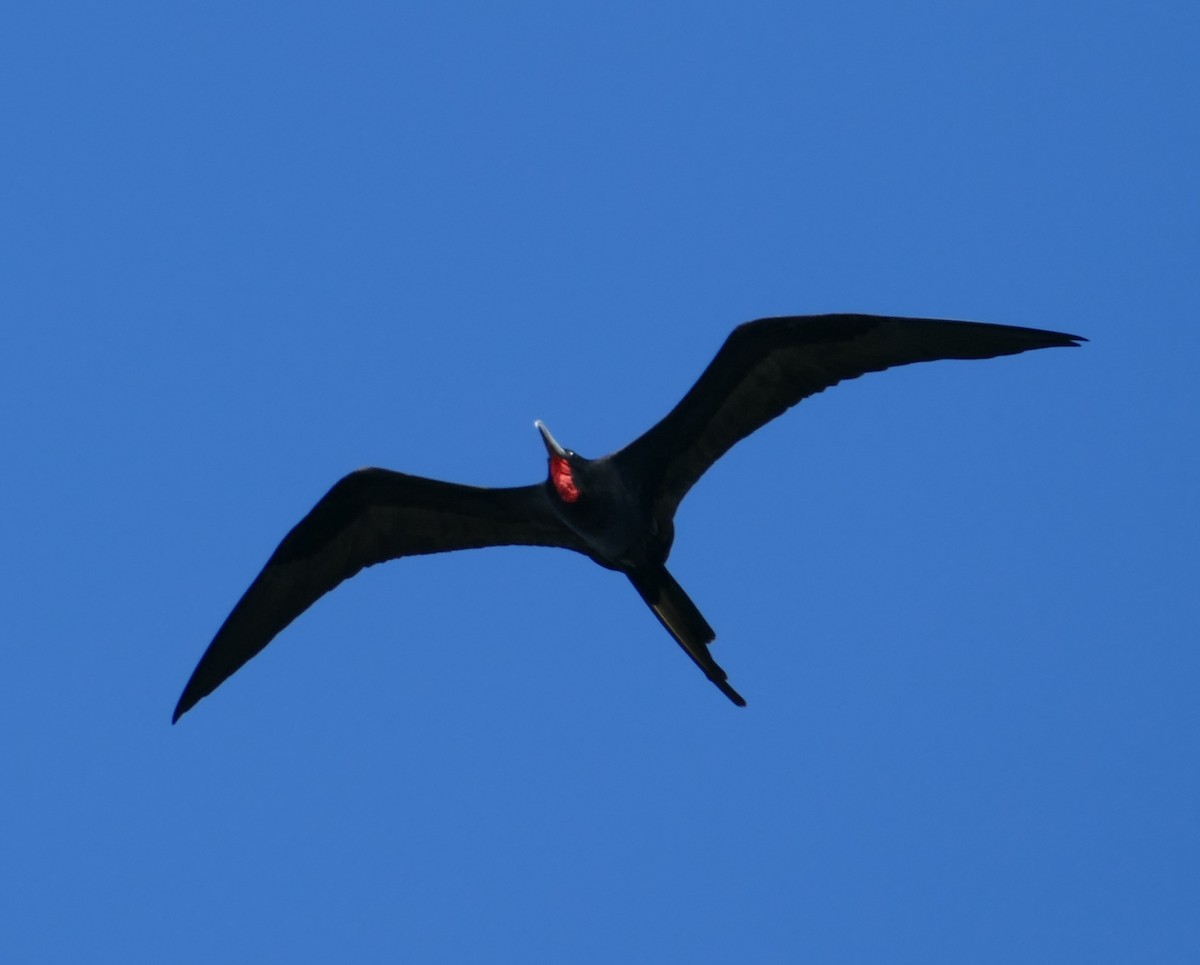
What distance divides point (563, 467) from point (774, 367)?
1.34 meters

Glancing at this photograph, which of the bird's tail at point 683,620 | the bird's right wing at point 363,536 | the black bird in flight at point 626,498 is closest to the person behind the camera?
the black bird in flight at point 626,498

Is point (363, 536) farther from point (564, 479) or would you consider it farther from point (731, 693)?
point (731, 693)

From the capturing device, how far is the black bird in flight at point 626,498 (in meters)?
9.74

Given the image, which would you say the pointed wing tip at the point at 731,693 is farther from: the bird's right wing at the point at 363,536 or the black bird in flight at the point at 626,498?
the bird's right wing at the point at 363,536

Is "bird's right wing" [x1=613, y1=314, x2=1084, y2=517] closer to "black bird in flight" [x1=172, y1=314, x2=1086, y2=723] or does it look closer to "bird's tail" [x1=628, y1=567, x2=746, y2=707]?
"black bird in flight" [x1=172, y1=314, x2=1086, y2=723]

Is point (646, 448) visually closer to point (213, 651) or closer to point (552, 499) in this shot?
point (552, 499)

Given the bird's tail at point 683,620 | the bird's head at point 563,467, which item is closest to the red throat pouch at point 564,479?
the bird's head at point 563,467

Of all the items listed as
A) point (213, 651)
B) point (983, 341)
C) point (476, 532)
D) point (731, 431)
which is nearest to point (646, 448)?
point (731, 431)

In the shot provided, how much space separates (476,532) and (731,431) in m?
1.74

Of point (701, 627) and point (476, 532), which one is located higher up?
point (476, 532)

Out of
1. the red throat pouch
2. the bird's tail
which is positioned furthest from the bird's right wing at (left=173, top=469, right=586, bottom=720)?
the bird's tail

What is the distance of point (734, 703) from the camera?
32.3 feet

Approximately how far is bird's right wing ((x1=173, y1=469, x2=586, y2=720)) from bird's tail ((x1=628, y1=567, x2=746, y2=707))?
0.61 metres

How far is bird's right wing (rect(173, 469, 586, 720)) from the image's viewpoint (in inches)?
415
